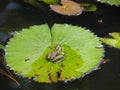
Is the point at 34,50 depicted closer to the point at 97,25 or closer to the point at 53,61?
the point at 53,61

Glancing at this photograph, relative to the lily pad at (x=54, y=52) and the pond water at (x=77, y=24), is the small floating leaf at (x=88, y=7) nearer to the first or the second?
the pond water at (x=77, y=24)

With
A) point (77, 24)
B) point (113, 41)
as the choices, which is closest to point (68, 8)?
point (77, 24)

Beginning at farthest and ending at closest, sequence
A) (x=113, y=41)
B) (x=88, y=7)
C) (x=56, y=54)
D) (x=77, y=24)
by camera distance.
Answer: (x=88, y=7) < (x=77, y=24) < (x=113, y=41) < (x=56, y=54)

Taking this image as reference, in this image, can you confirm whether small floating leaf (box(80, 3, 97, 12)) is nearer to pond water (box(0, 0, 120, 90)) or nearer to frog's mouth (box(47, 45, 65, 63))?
pond water (box(0, 0, 120, 90))

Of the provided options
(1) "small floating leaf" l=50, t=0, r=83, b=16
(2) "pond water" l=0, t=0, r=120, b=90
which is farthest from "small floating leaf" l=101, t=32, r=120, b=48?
(1) "small floating leaf" l=50, t=0, r=83, b=16

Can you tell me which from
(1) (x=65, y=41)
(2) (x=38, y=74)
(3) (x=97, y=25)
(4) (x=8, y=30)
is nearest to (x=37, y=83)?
(2) (x=38, y=74)

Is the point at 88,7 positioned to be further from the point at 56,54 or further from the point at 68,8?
the point at 56,54

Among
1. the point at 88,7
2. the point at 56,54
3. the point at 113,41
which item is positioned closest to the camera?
the point at 56,54

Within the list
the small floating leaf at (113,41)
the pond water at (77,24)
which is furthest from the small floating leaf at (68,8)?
the small floating leaf at (113,41)
